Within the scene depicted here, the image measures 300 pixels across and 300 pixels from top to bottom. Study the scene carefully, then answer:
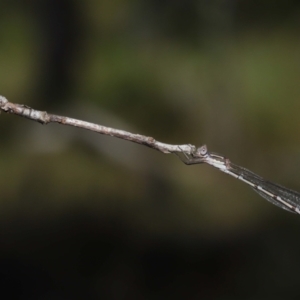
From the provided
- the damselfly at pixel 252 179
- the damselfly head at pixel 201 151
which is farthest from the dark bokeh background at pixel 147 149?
the damselfly head at pixel 201 151

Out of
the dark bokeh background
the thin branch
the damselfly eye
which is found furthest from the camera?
the dark bokeh background

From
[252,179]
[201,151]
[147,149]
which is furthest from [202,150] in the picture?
[147,149]

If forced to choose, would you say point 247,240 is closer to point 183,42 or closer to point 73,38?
point 183,42

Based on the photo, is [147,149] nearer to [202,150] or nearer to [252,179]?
[252,179]

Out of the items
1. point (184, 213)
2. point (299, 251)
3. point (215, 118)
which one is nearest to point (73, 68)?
point (215, 118)

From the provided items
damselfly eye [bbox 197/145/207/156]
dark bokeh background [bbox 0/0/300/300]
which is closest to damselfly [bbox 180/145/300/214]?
damselfly eye [bbox 197/145/207/156]

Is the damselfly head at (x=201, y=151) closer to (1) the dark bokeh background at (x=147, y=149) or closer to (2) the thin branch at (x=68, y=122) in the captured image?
(2) the thin branch at (x=68, y=122)

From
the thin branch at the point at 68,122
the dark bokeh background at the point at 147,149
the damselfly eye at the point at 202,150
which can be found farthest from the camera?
the dark bokeh background at the point at 147,149

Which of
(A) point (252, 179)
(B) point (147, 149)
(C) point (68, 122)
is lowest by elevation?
(C) point (68, 122)

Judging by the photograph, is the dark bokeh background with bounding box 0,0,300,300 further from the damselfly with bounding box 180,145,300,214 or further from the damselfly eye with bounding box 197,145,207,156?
the damselfly eye with bounding box 197,145,207,156
